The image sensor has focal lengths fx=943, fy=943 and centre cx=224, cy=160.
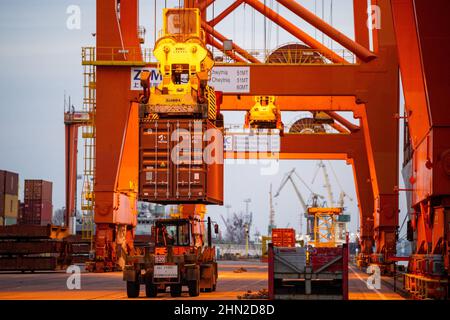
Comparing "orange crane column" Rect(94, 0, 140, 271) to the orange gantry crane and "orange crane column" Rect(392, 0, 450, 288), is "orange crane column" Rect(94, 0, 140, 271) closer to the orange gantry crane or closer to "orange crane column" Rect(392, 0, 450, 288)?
the orange gantry crane

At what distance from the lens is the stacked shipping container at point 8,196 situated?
68250mm

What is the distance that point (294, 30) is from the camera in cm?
4509

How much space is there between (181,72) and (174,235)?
7.80 metres

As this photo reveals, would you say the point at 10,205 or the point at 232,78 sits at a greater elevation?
the point at 232,78

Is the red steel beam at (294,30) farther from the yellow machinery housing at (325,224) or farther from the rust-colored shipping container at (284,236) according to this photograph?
the yellow machinery housing at (325,224)

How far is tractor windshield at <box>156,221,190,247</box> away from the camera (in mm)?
25297

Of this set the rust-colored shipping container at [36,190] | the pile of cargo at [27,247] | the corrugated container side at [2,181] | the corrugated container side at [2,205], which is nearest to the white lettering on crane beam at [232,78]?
the pile of cargo at [27,247]

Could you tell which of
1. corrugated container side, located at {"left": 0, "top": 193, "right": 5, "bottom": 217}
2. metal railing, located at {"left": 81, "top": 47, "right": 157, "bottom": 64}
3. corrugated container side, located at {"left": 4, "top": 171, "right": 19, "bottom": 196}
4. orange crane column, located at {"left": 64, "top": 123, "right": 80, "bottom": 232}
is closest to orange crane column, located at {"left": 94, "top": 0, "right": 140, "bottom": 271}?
metal railing, located at {"left": 81, "top": 47, "right": 157, "bottom": 64}

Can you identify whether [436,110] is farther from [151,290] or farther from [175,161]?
[151,290]

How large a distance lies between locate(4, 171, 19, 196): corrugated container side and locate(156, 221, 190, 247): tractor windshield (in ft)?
150

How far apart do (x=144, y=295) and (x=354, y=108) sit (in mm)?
27367

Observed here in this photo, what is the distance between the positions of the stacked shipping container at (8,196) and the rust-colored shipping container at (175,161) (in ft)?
140

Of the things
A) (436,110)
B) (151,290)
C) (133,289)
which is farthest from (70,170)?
(436,110)
